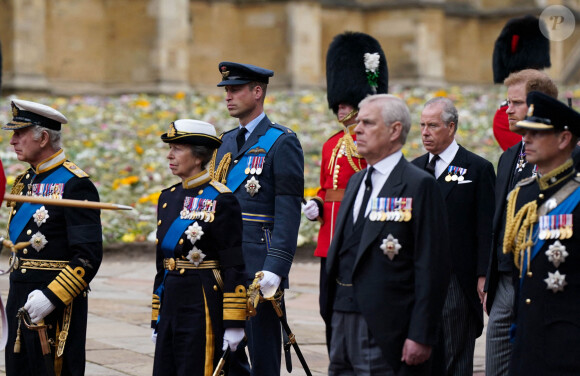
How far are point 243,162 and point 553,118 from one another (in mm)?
2195

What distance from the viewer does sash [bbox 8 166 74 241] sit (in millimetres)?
6270

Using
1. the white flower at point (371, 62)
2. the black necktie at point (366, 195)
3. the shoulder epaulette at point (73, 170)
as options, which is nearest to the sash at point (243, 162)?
the shoulder epaulette at point (73, 170)

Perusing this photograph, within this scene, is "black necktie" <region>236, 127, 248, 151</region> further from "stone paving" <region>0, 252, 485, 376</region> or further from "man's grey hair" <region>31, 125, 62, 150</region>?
"stone paving" <region>0, 252, 485, 376</region>

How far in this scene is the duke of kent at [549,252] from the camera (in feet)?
16.7

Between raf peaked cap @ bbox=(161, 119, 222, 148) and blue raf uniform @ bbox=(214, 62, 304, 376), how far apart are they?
2.71 ft

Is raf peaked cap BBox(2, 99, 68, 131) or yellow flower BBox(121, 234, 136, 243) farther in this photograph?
yellow flower BBox(121, 234, 136, 243)

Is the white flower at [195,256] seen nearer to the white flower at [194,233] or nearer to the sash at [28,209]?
the white flower at [194,233]

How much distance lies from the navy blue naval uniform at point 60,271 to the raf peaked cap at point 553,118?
2.42 meters

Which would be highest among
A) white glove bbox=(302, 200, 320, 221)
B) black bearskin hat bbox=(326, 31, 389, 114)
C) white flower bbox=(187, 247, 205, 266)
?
black bearskin hat bbox=(326, 31, 389, 114)

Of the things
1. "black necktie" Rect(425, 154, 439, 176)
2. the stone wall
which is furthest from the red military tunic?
the stone wall

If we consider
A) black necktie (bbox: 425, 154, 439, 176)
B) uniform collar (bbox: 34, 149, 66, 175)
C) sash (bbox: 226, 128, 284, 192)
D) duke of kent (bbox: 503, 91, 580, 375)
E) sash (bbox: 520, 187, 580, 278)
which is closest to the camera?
duke of kent (bbox: 503, 91, 580, 375)

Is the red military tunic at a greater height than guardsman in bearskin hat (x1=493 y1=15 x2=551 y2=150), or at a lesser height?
lesser

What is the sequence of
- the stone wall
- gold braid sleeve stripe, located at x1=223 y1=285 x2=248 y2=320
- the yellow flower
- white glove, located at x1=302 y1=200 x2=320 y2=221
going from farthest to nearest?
1. the stone wall
2. the yellow flower
3. white glove, located at x1=302 y1=200 x2=320 y2=221
4. gold braid sleeve stripe, located at x1=223 y1=285 x2=248 y2=320

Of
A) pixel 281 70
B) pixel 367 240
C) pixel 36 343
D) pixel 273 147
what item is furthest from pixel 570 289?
pixel 281 70
